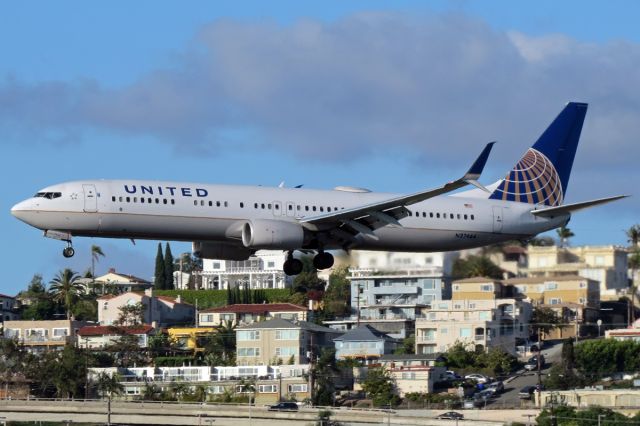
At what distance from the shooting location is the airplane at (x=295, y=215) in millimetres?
62656

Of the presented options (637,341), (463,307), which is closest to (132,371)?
(463,307)

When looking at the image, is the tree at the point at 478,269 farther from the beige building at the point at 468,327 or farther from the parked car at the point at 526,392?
the parked car at the point at 526,392

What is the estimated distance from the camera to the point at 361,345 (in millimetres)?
132000

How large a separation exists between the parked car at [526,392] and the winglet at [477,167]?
4680 centimetres

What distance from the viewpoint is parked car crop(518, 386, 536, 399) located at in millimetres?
103250

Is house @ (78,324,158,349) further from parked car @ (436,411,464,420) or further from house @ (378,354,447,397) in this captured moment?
parked car @ (436,411,464,420)

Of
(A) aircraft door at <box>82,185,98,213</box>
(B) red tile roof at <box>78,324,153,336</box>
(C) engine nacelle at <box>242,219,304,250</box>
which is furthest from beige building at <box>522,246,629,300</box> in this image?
(A) aircraft door at <box>82,185,98,213</box>

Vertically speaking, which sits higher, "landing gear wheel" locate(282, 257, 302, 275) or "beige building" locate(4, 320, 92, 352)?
"landing gear wheel" locate(282, 257, 302, 275)

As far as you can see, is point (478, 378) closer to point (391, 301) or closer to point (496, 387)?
point (496, 387)

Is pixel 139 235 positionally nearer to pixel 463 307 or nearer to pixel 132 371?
pixel 132 371

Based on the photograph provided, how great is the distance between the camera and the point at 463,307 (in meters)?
137

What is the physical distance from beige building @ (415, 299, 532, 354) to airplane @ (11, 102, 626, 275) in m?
57.6

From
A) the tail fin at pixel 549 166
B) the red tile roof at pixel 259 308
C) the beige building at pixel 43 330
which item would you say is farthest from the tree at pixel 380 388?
the beige building at pixel 43 330

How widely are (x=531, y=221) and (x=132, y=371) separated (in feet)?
188
